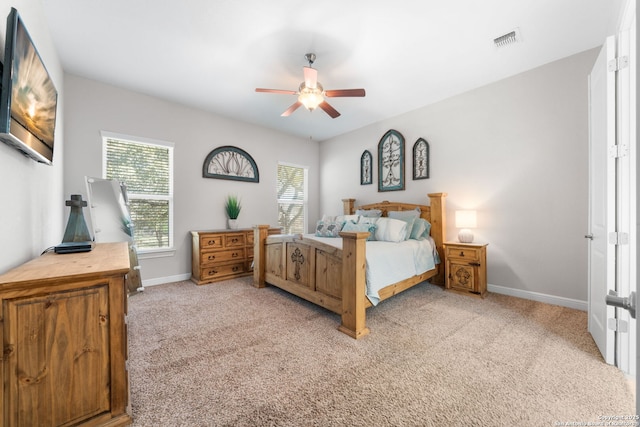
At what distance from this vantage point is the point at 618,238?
1.71 m

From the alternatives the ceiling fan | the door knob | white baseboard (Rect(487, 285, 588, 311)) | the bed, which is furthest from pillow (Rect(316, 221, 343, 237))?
the door knob

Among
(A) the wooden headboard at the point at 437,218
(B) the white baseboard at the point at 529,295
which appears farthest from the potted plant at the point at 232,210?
(A) the wooden headboard at the point at 437,218

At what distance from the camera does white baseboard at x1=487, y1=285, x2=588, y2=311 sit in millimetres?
2779

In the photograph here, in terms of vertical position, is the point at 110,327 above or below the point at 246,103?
below

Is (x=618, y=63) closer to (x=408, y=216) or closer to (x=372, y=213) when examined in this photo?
(x=408, y=216)

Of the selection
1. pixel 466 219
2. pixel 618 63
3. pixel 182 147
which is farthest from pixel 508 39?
pixel 182 147

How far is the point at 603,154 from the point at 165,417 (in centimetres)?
343

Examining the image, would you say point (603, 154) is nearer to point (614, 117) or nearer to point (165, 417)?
point (614, 117)

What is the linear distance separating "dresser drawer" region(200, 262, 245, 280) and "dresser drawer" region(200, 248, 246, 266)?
0.29 feet

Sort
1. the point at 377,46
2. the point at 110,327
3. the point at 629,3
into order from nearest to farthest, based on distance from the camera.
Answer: the point at 110,327 → the point at 629,3 → the point at 377,46

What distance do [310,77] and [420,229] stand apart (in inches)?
97.8

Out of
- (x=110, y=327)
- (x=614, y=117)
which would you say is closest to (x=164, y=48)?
(x=110, y=327)

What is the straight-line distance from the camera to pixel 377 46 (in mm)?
2568

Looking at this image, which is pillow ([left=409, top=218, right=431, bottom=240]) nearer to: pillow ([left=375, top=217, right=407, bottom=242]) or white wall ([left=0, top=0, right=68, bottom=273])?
pillow ([left=375, top=217, right=407, bottom=242])
